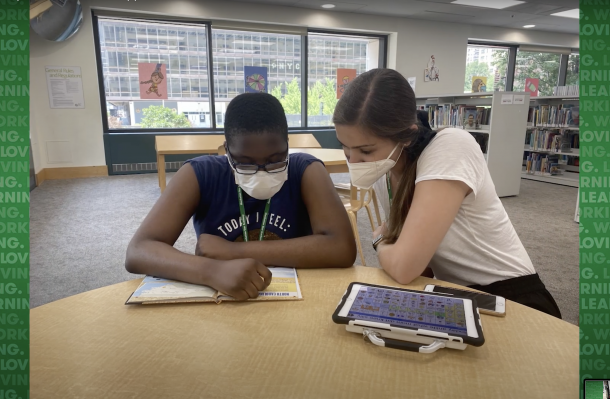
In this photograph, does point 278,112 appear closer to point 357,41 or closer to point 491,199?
point 491,199

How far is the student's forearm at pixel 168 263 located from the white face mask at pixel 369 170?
0.52 metres

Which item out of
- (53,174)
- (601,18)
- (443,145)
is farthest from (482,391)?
(53,174)

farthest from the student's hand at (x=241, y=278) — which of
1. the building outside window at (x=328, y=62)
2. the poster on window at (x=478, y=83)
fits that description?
the poster on window at (x=478, y=83)

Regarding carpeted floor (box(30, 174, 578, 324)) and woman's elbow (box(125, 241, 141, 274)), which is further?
carpeted floor (box(30, 174, 578, 324))

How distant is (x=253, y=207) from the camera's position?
1.22 m

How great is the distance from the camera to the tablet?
624 millimetres

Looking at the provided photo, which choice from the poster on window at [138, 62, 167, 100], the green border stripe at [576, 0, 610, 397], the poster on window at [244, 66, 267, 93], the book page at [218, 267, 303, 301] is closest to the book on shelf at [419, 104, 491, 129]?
the poster on window at [244, 66, 267, 93]

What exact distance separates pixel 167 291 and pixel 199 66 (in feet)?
21.0

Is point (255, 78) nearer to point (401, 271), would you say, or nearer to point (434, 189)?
point (434, 189)

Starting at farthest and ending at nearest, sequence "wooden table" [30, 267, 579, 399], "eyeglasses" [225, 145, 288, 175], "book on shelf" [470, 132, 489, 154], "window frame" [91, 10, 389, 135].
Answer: "window frame" [91, 10, 389, 135] < "book on shelf" [470, 132, 489, 154] < "eyeglasses" [225, 145, 288, 175] < "wooden table" [30, 267, 579, 399]

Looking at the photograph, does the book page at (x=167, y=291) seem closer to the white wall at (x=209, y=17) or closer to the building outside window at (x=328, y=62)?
the white wall at (x=209, y=17)

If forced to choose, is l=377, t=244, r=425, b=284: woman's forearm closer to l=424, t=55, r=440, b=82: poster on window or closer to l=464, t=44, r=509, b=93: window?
l=424, t=55, r=440, b=82: poster on window

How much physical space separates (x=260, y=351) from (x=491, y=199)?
31.4 inches

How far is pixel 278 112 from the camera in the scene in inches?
47.0
